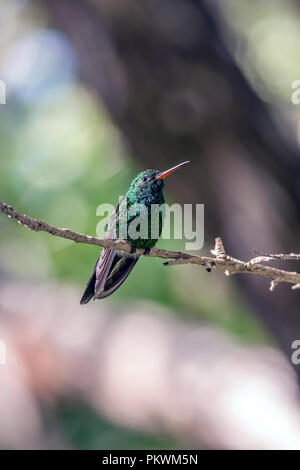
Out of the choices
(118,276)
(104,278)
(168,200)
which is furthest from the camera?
(168,200)

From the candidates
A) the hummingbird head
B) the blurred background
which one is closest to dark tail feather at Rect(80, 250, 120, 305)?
the hummingbird head

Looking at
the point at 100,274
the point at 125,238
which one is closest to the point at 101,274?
the point at 100,274

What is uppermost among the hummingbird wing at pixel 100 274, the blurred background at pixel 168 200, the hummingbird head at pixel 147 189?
the blurred background at pixel 168 200

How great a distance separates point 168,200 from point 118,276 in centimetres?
309

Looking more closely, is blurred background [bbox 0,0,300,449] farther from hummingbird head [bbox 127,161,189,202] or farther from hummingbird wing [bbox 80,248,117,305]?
hummingbird wing [bbox 80,248,117,305]

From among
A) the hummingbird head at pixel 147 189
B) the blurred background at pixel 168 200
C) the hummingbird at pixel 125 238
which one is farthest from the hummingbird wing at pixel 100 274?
the blurred background at pixel 168 200

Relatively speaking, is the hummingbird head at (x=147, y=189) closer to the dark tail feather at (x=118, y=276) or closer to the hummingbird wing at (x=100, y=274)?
the dark tail feather at (x=118, y=276)

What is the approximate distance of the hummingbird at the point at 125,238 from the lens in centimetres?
259

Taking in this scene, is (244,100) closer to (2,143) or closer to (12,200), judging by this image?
(12,200)

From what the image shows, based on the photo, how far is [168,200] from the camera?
587 centimetres

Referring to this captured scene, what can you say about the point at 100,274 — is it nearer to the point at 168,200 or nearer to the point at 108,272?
the point at 108,272

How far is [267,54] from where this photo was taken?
6996 millimetres
